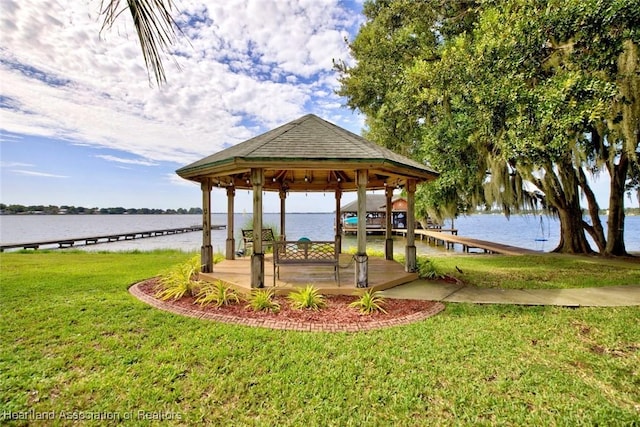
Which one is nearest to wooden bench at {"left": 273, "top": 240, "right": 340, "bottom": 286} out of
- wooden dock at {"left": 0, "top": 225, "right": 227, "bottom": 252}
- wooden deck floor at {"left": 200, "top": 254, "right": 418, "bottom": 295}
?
wooden deck floor at {"left": 200, "top": 254, "right": 418, "bottom": 295}

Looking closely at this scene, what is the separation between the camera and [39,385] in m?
3.31

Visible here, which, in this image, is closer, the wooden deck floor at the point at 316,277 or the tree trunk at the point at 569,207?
the wooden deck floor at the point at 316,277

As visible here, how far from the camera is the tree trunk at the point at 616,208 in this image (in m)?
12.4

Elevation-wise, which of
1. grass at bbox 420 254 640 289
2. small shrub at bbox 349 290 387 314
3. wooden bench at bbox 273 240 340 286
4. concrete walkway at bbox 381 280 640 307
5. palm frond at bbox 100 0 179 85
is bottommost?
grass at bbox 420 254 640 289

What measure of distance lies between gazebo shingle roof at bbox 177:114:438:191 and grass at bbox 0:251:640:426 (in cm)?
316

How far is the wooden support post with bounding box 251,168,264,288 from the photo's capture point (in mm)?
6379

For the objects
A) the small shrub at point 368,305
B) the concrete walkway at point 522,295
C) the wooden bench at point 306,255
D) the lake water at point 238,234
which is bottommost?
the lake water at point 238,234

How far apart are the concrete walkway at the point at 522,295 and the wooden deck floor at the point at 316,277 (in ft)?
1.30

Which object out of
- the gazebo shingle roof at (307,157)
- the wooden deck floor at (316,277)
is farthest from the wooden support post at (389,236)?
the gazebo shingle roof at (307,157)

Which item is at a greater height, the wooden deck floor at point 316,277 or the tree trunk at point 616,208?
the tree trunk at point 616,208

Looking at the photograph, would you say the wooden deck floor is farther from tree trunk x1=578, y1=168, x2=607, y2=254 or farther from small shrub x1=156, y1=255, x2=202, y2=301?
tree trunk x1=578, y1=168, x2=607, y2=254

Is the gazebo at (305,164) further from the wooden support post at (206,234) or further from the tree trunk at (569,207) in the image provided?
the tree trunk at (569,207)

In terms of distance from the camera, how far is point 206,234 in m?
8.16

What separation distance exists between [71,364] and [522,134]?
975cm
